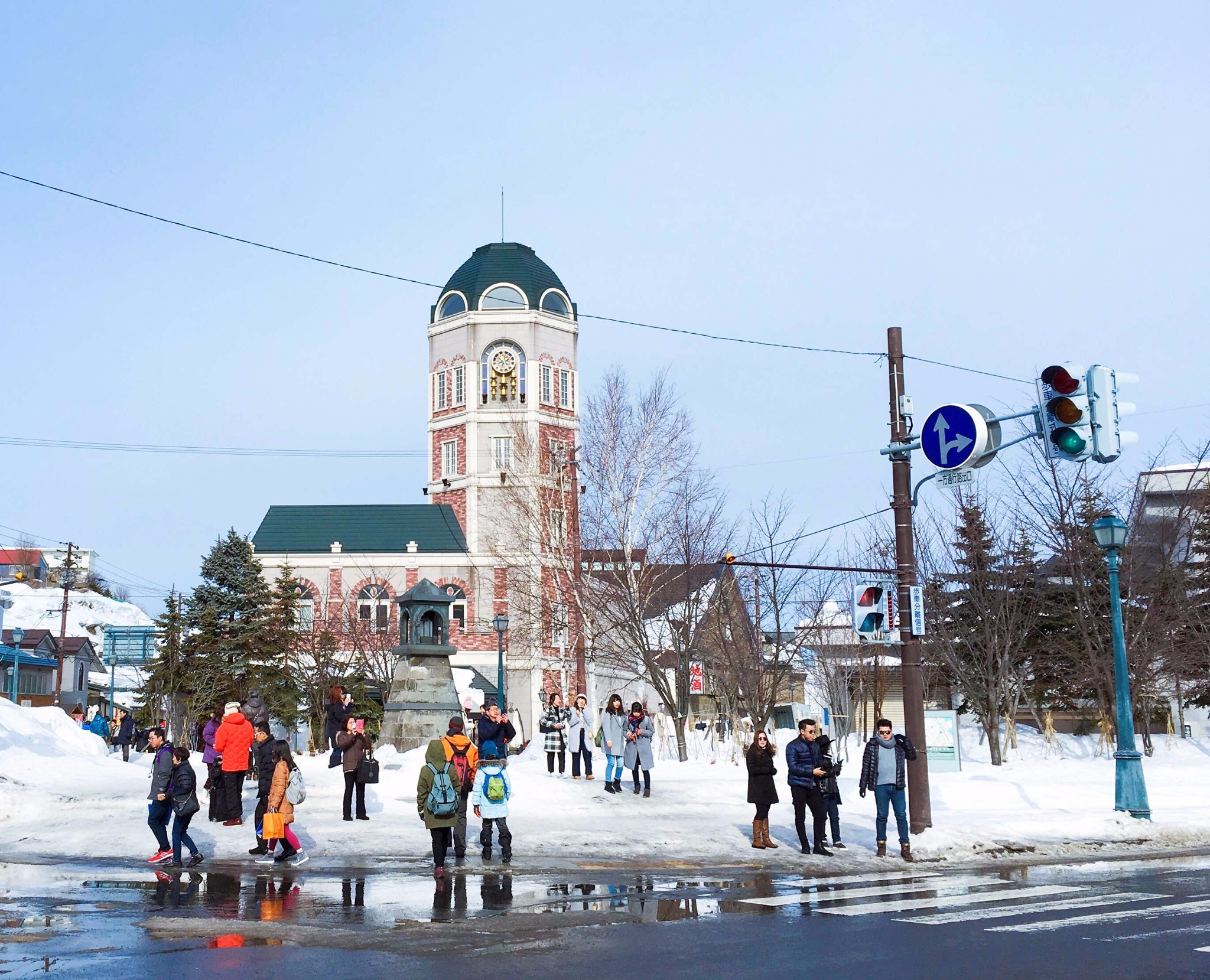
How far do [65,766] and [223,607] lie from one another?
2851 cm

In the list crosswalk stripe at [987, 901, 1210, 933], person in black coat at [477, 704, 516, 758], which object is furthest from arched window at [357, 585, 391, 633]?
crosswalk stripe at [987, 901, 1210, 933]

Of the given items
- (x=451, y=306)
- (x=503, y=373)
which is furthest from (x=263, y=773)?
(x=451, y=306)

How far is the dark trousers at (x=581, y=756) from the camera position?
929 inches

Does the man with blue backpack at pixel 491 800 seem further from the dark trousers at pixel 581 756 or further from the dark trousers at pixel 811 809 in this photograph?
the dark trousers at pixel 581 756

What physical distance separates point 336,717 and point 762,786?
10013 millimetres

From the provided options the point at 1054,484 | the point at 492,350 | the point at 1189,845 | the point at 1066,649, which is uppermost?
the point at 492,350

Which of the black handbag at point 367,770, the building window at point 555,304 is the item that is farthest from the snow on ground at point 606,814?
the building window at point 555,304

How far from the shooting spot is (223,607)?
52.0 meters

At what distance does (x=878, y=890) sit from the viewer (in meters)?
12.4

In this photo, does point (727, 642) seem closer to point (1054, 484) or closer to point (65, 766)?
point (1054, 484)

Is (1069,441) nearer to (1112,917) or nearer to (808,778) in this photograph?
(1112,917)

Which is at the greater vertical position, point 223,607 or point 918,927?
point 223,607

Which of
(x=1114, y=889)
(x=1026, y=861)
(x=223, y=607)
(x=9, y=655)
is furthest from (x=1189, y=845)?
(x=9, y=655)

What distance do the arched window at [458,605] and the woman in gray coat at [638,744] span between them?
45.5 metres
